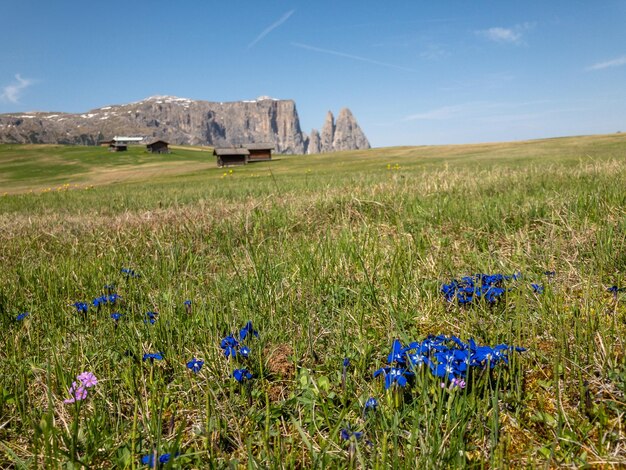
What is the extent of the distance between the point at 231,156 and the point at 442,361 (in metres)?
72.0

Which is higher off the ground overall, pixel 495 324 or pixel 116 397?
pixel 495 324

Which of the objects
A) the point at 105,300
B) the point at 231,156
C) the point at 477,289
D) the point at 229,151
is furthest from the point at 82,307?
the point at 231,156

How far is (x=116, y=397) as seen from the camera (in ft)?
6.63

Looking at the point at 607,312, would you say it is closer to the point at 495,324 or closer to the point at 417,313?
the point at 495,324

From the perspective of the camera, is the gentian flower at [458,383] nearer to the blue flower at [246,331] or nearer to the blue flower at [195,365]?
the blue flower at [246,331]

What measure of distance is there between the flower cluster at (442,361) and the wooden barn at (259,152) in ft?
256

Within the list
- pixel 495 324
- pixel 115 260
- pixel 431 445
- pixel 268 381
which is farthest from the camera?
pixel 115 260

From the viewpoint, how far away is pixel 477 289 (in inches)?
106

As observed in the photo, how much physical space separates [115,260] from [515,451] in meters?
4.56

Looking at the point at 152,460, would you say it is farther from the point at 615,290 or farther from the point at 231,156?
the point at 231,156

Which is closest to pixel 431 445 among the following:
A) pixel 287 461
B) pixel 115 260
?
pixel 287 461

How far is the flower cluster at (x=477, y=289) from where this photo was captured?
2578mm

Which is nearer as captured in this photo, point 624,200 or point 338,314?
point 338,314

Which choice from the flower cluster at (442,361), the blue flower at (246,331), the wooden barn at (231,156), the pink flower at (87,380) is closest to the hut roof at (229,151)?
the wooden barn at (231,156)
